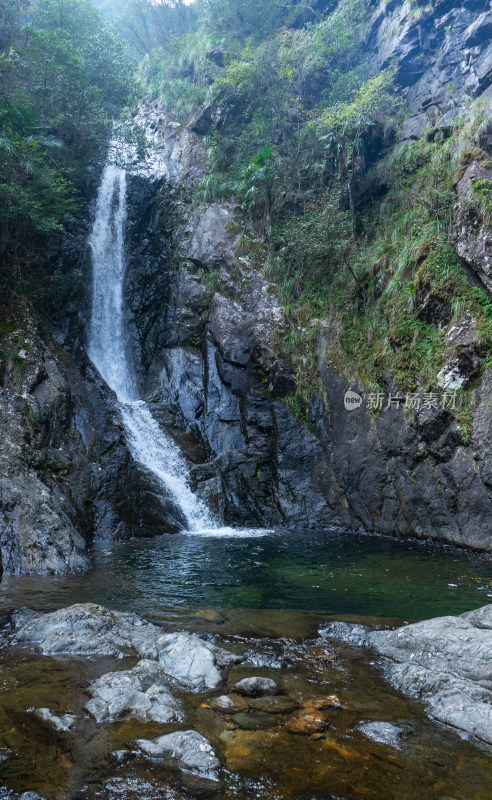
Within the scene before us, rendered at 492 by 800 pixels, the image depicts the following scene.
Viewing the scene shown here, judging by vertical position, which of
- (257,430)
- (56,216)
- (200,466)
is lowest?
(200,466)

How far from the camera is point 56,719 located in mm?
3156

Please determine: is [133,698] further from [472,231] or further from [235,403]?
[235,403]

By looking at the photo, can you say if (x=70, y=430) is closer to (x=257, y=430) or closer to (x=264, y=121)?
(x=257, y=430)

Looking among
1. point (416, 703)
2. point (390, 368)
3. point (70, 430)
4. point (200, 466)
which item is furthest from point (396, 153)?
point (416, 703)

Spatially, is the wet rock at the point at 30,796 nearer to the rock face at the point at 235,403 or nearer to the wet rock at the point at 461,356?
the rock face at the point at 235,403

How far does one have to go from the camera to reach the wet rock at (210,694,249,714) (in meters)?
3.47

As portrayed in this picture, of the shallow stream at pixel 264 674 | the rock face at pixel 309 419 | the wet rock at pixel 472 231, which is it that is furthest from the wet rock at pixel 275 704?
the wet rock at pixel 472 231

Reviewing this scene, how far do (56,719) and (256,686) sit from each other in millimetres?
1554

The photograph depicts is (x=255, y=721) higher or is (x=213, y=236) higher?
(x=213, y=236)

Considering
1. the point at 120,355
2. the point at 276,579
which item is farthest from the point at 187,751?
the point at 120,355

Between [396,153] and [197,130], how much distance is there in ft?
35.5

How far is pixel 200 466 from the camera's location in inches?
524

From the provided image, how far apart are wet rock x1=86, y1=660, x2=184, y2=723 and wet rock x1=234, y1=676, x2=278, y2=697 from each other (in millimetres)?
559

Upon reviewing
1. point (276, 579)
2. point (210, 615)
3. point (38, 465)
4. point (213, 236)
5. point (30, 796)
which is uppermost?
point (213, 236)
